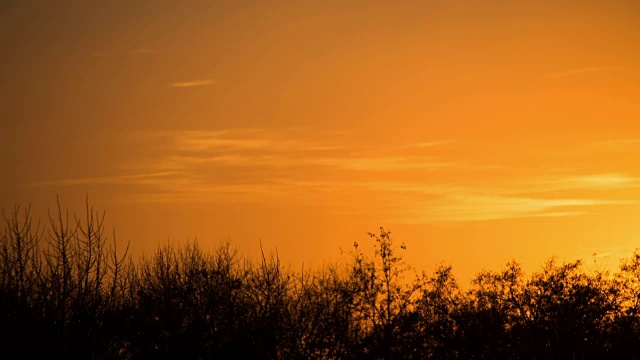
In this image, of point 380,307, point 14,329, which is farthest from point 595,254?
point 14,329

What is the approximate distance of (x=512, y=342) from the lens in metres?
53.6

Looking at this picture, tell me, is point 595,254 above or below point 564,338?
above


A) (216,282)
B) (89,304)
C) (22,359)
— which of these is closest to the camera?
(22,359)

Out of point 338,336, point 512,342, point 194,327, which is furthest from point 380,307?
point 194,327

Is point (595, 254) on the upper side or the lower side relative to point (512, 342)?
upper

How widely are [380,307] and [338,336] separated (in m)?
4.60

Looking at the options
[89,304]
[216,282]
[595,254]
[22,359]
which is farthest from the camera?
[595,254]

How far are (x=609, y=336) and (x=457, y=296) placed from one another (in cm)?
982

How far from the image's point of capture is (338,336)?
5412cm

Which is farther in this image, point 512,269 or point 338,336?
point 512,269

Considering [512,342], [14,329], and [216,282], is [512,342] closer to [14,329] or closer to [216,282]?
[216,282]

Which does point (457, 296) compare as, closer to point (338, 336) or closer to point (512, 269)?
point (512, 269)

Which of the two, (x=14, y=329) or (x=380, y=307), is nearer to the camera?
(x=14, y=329)

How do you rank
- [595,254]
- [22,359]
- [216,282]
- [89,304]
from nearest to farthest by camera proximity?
→ [22,359], [89,304], [216,282], [595,254]
